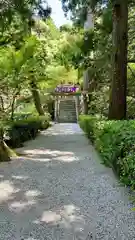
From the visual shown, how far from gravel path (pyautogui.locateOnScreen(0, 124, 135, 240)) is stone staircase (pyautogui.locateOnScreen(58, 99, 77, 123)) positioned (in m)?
21.9

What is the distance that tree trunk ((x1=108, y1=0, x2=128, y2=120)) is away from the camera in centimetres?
736

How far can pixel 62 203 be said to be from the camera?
3883 millimetres

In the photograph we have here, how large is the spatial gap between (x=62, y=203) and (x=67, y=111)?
2551 cm

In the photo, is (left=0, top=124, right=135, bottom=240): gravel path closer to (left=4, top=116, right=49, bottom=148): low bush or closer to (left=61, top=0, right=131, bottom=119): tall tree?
(left=61, top=0, right=131, bottom=119): tall tree

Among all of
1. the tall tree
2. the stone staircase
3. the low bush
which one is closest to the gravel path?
the tall tree

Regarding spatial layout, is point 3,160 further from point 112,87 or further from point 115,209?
point 115,209

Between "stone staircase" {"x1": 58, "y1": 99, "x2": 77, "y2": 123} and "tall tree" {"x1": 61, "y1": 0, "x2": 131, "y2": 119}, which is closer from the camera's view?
"tall tree" {"x1": 61, "y1": 0, "x2": 131, "y2": 119}

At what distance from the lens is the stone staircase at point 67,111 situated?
2844 cm

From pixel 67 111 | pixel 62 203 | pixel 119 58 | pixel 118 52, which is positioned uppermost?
pixel 118 52

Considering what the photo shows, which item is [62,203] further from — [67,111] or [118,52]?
[67,111]

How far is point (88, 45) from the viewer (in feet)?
32.6

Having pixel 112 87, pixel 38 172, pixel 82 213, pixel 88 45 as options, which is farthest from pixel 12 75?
pixel 82 213

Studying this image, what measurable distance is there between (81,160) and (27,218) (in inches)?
153

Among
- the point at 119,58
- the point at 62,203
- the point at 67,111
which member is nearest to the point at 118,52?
the point at 119,58
